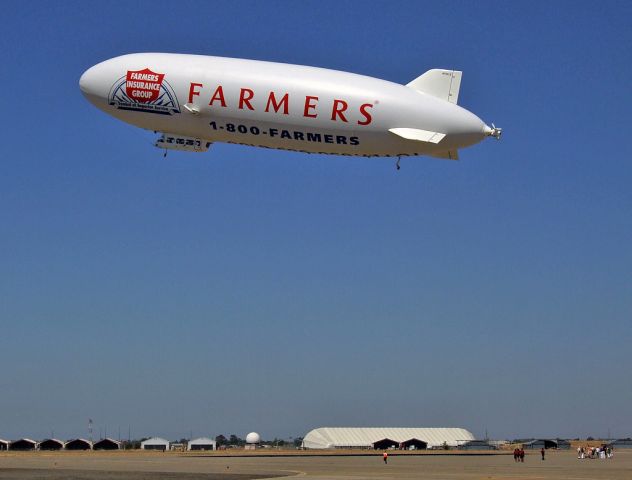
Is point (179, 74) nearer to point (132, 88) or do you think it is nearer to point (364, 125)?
point (132, 88)

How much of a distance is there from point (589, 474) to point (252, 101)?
49880mm

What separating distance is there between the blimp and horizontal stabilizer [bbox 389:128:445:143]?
71mm

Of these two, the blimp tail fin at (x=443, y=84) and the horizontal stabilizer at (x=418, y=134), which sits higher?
the blimp tail fin at (x=443, y=84)

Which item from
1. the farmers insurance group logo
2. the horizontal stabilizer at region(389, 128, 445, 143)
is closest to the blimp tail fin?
the horizontal stabilizer at region(389, 128, 445, 143)

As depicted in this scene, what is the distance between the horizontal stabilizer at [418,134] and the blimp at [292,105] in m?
0.07

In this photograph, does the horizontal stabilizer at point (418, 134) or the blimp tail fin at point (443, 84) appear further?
the blimp tail fin at point (443, 84)

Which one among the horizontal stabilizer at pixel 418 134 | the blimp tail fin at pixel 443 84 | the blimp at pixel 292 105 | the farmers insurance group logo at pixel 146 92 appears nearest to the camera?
the blimp at pixel 292 105

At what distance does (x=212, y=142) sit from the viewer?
218ft

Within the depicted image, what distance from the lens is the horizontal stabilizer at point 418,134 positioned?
61625 millimetres

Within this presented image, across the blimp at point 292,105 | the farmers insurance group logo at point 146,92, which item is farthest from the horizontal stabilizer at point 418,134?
the farmers insurance group logo at point 146,92

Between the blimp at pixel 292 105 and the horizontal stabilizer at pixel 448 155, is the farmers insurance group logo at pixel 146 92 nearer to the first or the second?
the blimp at pixel 292 105

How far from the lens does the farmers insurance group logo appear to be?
6322 centimetres

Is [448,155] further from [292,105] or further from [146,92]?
[146,92]

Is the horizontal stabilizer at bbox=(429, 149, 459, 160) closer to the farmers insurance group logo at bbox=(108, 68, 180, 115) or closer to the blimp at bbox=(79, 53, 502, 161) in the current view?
the blimp at bbox=(79, 53, 502, 161)
